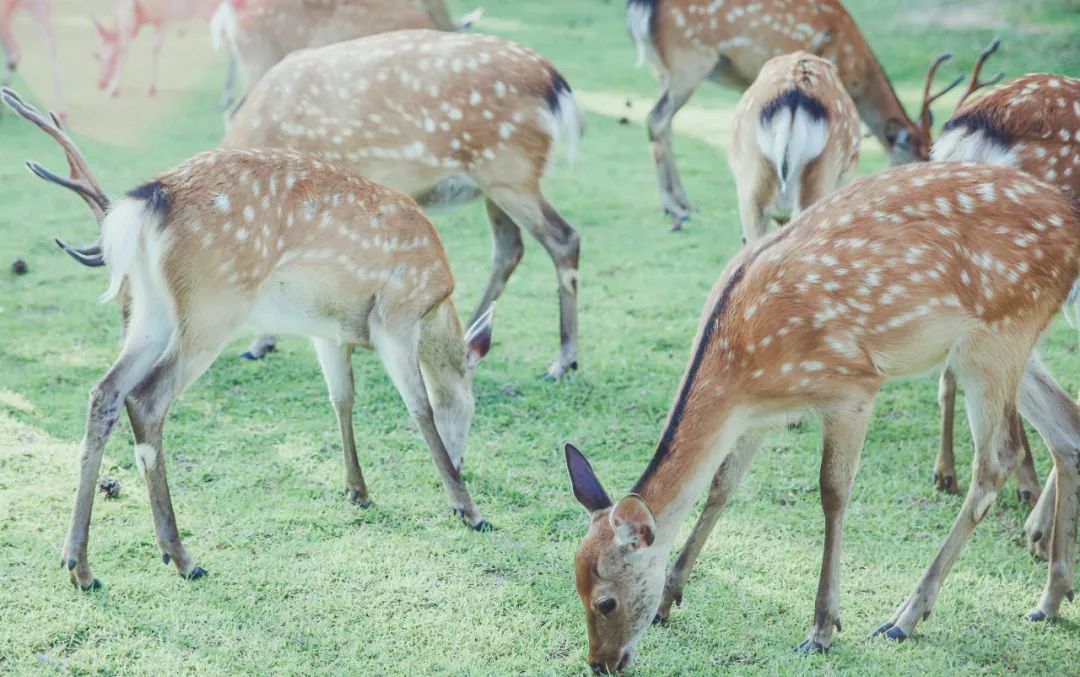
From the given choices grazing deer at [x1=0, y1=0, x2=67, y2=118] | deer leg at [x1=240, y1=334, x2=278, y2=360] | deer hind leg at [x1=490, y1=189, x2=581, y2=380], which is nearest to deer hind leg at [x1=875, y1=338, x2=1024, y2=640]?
deer hind leg at [x1=490, y1=189, x2=581, y2=380]

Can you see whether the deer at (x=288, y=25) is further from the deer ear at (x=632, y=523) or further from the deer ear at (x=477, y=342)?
the deer ear at (x=632, y=523)

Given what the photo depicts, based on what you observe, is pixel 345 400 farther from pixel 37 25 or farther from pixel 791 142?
pixel 37 25

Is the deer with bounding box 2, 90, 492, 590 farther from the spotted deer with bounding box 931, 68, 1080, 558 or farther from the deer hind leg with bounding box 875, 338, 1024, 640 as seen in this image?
the spotted deer with bounding box 931, 68, 1080, 558

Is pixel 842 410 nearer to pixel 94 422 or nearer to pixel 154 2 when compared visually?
pixel 94 422

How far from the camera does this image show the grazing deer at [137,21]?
9.75 m

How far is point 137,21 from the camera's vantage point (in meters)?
9.85

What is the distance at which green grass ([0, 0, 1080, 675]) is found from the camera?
10.5 feet

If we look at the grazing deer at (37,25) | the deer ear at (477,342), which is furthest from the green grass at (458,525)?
the grazing deer at (37,25)

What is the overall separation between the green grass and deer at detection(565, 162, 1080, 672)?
0.20 meters

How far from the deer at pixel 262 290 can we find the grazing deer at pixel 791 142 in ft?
5.06

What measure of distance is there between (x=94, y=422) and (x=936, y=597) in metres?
2.42

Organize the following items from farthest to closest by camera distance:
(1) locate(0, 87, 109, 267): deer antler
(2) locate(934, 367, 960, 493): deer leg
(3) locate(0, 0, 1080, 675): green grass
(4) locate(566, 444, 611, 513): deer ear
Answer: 1. (2) locate(934, 367, 960, 493): deer leg
2. (1) locate(0, 87, 109, 267): deer antler
3. (3) locate(0, 0, 1080, 675): green grass
4. (4) locate(566, 444, 611, 513): deer ear

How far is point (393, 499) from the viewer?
407cm

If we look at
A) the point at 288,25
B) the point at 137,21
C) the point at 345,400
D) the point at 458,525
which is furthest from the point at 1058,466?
the point at 137,21
